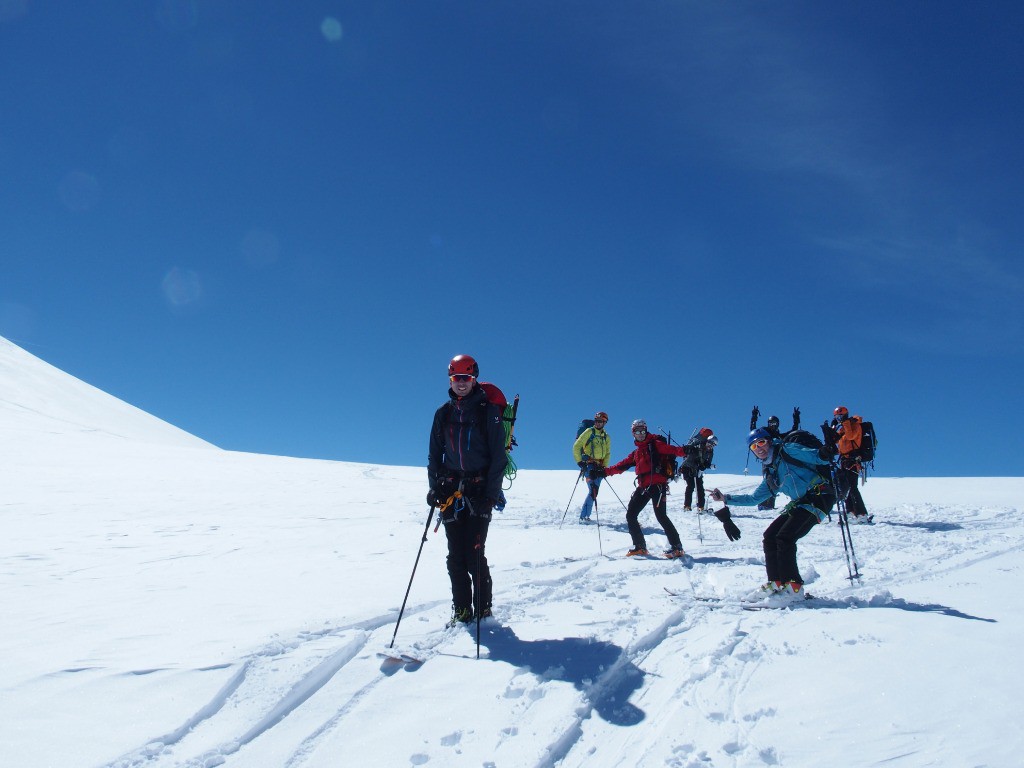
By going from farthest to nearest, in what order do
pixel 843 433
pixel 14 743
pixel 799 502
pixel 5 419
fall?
pixel 5 419 < pixel 843 433 < pixel 799 502 < pixel 14 743

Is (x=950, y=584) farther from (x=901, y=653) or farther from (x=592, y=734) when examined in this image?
(x=592, y=734)

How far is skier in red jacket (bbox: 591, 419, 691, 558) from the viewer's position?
855cm

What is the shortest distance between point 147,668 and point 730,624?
14.3 ft

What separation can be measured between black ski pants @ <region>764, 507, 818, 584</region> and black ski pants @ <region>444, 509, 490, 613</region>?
10.2ft

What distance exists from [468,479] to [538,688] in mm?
1864

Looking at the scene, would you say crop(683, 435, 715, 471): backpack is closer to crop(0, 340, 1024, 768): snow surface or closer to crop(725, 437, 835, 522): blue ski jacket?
crop(0, 340, 1024, 768): snow surface

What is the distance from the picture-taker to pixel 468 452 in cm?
509

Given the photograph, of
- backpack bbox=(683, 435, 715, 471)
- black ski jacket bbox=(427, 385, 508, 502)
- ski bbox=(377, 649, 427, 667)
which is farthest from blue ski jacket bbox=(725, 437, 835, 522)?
backpack bbox=(683, 435, 715, 471)

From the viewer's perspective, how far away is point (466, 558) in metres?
5.05

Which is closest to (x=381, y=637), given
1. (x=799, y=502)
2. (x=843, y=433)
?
(x=799, y=502)

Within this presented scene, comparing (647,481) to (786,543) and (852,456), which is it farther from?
(852,456)

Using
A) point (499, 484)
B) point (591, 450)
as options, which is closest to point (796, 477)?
point (499, 484)

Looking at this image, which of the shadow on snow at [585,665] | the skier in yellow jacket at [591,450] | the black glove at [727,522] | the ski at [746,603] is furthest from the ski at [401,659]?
the skier in yellow jacket at [591,450]

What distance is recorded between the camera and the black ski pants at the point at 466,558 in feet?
16.2
